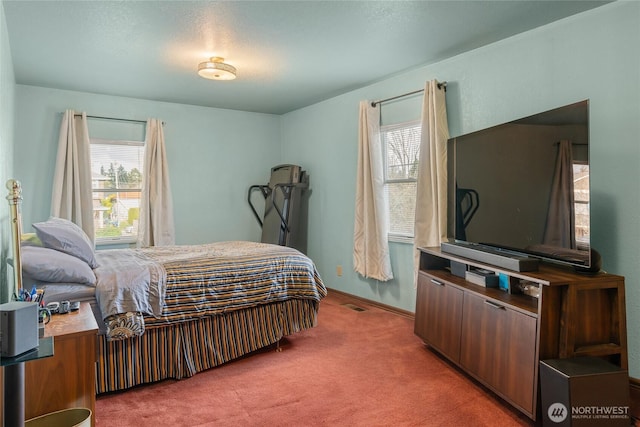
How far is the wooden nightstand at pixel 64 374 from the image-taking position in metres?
1.66

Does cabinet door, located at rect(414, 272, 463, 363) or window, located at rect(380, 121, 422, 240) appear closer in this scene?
cabinet door, located at rect(414, 272, 463, 363)

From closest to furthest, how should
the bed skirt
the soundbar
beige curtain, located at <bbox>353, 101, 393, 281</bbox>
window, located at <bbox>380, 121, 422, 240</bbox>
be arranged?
the soundbar, the bed skirt, window, located at <bbox>380, 121, 422, 240</bbox>, beige curtain, located at <bbox>353, 101, 393, 281</bbox>

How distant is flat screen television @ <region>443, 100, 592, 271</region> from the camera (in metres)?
2.09

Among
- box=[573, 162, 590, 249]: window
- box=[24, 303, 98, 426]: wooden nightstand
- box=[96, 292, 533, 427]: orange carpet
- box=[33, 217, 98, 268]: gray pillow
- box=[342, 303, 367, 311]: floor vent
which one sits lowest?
box=[96, 292, 533, 427]: orange carpet

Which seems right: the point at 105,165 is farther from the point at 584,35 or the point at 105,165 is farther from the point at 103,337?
the point at 584,35

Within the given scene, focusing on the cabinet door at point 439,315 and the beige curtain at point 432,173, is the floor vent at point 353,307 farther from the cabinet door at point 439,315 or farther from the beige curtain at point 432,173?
the cabinet door at point 439,315

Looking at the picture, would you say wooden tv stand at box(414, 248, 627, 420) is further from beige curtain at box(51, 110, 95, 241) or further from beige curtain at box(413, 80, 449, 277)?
beige curtain at box(51, 110, 95, 241)

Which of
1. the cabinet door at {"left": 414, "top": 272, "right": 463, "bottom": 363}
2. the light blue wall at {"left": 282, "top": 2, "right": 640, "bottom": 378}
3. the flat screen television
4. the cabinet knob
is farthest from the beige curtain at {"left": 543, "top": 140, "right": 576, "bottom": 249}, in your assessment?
the cabinet door at {"left": 414, "top": 272, "right": 463, "bottom": 363}

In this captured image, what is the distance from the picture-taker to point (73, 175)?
436 cm

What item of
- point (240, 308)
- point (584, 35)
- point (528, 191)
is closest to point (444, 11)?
point (584, 35)

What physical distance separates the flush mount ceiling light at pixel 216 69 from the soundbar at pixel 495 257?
7.55 ft

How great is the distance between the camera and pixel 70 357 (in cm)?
170

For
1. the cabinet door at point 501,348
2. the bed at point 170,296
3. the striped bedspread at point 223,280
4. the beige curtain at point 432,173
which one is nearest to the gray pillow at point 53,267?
the bed at point 170,296

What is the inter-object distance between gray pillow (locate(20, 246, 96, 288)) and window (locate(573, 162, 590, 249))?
8.87 feet
